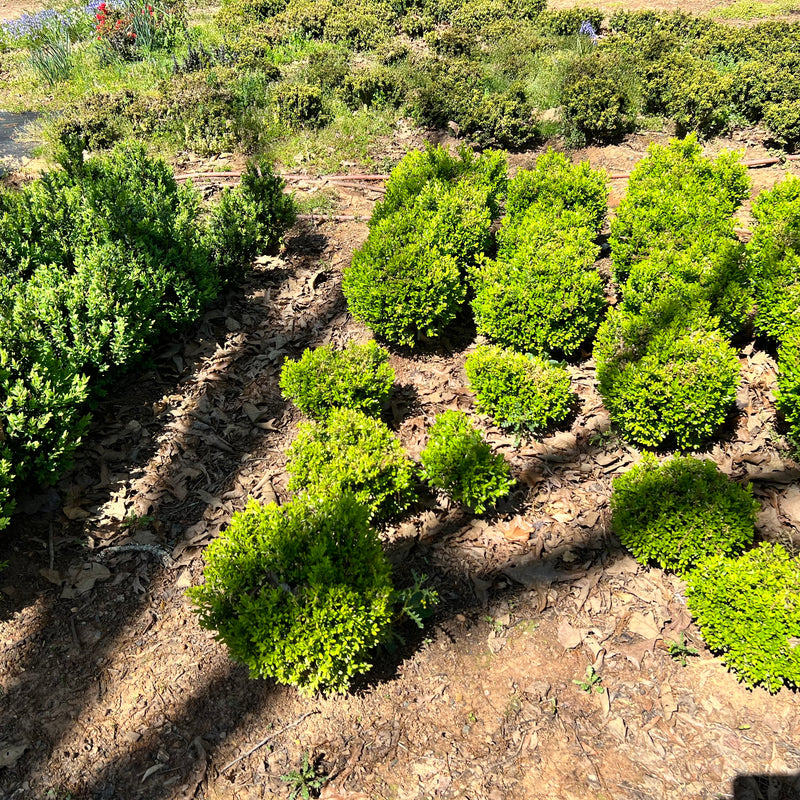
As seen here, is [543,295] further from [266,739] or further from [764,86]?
[764,86]

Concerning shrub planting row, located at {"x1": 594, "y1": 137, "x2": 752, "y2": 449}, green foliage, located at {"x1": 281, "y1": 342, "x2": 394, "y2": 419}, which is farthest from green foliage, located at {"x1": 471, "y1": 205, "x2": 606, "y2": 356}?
green foliage, located at {"x1": 281, "y1": 342, "x2": 394, "y2": 419}

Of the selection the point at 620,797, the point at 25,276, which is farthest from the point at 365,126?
→ the point at 620,797

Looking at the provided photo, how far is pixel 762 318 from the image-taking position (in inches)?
187

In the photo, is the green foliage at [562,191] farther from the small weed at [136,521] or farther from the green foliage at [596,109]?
the small weed at [136,521]

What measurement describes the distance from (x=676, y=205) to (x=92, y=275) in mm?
5252

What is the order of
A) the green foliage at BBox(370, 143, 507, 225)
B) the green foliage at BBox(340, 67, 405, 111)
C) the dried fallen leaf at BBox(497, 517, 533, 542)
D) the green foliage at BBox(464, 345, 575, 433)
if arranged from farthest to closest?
1. the green foliage at BBox(340, 67, 405, 111)
2. the green foliage at BBox(370, 143, 507, 225)
3. the green foliage at BBox(464, 345, 575, 433)
4. the dried fallen leaf at BBox(497, 517, 533, 542)

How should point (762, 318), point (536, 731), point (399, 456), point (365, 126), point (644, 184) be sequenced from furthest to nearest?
point (365, 126) → point (644, 184) → point (762, 318) → point (399, 456) → point (536, 731)

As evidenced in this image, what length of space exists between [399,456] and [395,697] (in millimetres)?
1417

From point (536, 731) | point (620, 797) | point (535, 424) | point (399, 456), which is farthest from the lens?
point (535, 424)

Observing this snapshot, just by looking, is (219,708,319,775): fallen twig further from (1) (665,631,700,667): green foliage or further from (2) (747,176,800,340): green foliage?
(2) (747,176,800,340): green foliage

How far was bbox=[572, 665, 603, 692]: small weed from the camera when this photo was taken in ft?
10.5

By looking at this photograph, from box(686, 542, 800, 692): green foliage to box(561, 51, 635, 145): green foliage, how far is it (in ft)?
23.2

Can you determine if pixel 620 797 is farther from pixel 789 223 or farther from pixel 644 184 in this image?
pixel 644 184

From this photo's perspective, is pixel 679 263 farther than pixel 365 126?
No
